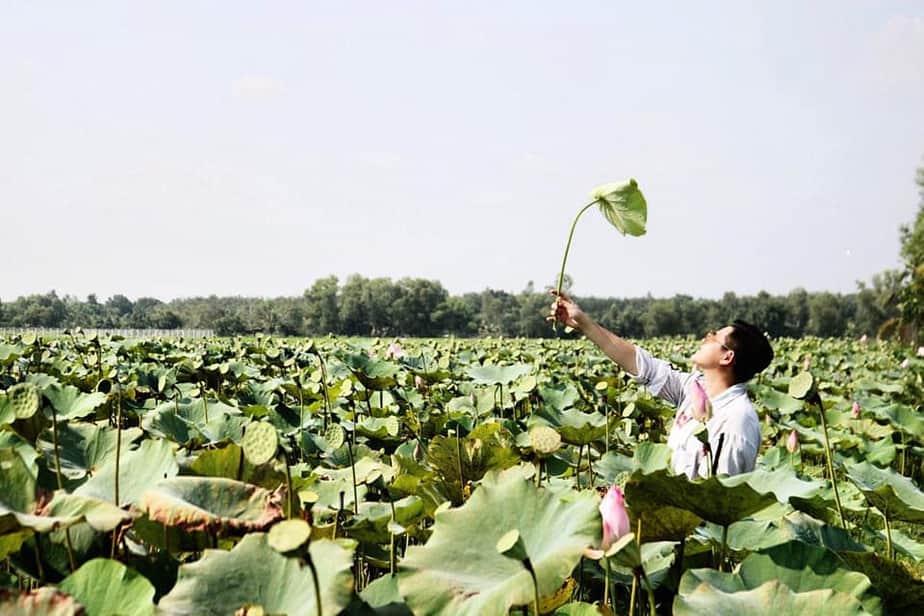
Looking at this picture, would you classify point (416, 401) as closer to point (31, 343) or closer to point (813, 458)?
point (31, 343)

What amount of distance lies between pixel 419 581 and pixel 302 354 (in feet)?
13.7

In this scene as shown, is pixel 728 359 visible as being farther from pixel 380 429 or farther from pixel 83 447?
pixel 83 447

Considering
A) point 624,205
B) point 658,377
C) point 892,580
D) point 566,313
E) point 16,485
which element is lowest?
point 892,580

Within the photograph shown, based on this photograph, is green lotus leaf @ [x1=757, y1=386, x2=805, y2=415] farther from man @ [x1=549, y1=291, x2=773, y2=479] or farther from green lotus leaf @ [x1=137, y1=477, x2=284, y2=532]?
green lotus leaf @ [x1=137, y1=477, x2=284, y2=532]

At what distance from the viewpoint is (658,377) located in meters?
2.98

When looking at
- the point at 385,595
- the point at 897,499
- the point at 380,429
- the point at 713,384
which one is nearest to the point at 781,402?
the point at 713,384

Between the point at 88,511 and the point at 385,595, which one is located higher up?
the point at 88,511

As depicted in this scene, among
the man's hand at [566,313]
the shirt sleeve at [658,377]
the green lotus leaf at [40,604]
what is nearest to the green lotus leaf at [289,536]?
the green lotus leaf at [40,604]

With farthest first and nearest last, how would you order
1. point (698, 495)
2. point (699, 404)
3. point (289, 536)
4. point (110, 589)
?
point (699, 404), point (698, 495), point (110, 589), point (289, 536)

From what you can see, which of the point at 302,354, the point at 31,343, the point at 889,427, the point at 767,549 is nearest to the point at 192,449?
the point at 767,549

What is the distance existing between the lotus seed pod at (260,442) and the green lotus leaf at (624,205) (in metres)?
1.24

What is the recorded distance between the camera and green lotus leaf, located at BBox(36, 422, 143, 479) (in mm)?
1348

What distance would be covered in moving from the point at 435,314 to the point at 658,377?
66280 millimetres

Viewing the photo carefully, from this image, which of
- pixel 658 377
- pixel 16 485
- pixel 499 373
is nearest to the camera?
pixel 16 485
